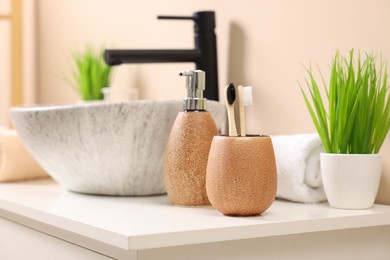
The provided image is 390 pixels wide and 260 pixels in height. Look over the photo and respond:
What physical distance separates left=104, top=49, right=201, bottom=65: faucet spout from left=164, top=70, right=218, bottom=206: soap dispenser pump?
10.7 inches

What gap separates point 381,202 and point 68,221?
0.49 metres

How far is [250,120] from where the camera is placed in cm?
135

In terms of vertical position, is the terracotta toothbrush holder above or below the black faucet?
below

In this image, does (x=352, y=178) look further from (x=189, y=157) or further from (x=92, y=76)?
(x=92, y=76)

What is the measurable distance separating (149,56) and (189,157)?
0.35 m

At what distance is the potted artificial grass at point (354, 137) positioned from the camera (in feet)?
3.18

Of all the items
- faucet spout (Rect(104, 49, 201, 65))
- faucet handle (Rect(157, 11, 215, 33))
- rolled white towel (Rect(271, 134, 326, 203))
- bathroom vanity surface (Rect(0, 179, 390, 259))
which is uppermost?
faucet handle (Rect(157, 11, 215, 33))

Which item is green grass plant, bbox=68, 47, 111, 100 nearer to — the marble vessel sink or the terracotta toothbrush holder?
the marble vessel sink

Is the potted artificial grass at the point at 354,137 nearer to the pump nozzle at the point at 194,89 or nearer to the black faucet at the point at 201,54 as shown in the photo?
the pump nozzle at the point at 194,89

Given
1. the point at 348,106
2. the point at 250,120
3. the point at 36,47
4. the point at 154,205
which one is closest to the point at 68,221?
the point at 154,205

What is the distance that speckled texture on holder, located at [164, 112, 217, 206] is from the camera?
3.39 feet

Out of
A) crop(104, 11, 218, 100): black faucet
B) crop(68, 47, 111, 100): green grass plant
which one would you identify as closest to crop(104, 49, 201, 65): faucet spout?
crop(104, 11, 218, 100): black faucet

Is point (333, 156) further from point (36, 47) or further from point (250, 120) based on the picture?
point (36, 47)

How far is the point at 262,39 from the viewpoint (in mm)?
1317
